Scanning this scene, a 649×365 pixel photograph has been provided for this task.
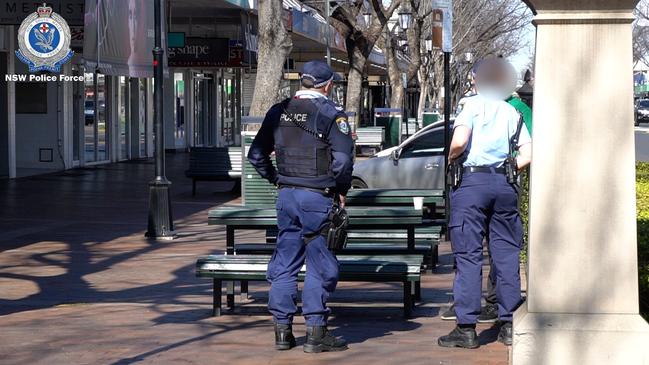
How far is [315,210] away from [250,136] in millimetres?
9810

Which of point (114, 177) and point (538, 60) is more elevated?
point (538, 60)

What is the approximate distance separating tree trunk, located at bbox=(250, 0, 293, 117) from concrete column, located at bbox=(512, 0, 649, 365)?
494 inches

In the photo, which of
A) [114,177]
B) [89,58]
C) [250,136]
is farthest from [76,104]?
[250,136]

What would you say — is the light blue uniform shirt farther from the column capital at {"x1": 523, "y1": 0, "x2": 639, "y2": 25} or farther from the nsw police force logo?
the nsw police force logo

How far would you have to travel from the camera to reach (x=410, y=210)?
31.4 ft

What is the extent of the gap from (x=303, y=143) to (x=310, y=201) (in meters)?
0.37

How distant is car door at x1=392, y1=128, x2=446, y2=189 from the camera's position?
1788 centimetres

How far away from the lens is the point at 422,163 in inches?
709

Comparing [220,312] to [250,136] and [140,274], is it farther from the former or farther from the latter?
[250,136]

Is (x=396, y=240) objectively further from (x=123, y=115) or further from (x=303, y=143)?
(x=123, y=115)

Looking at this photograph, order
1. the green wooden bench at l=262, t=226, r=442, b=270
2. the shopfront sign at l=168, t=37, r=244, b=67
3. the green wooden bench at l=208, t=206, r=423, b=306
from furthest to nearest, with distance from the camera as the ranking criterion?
the shopfront sign at l=168, t=37, r=244, b=67 → the green wooden bench at l=262, t=226, r=442, b=270 → the green wooden bench at l=208, t=206, r=423, b=306

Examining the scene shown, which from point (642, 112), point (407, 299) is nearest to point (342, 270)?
point (407, 299)

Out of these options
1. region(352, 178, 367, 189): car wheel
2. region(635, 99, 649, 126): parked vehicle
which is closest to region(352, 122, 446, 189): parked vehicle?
region(352, 178, 367, 189): car wheel

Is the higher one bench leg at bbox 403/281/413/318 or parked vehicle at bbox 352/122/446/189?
parked vehicle at bbox 352/122/446/189
